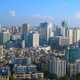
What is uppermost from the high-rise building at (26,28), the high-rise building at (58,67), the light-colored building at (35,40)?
the high-rise building at (26,28)

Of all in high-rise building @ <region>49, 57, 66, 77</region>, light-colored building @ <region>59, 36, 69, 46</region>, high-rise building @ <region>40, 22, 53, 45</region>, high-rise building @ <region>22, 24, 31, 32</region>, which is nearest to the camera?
high-rise building @ <region>49, 57, 66, 77</region>

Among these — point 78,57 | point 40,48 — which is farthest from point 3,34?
point 78,57

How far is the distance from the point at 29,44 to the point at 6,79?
574 cm

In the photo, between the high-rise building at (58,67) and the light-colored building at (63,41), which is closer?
the high-rise building at (58,67)

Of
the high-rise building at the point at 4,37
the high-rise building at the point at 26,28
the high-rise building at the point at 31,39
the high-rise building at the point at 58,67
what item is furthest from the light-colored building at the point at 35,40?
the high-rise building at the point at 58,67

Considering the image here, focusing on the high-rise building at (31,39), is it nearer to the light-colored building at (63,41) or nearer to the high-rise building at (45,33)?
the high-rise building at (45,33)

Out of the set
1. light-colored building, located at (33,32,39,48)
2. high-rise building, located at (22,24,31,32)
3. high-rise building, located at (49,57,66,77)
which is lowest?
high-rise building, located at (49,57,66,77)

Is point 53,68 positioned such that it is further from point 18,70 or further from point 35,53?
point 35,53

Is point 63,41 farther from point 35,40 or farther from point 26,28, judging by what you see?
point 26,28

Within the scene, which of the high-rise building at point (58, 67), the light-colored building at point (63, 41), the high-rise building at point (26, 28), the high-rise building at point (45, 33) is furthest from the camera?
the high-rise building at point (45, 33)

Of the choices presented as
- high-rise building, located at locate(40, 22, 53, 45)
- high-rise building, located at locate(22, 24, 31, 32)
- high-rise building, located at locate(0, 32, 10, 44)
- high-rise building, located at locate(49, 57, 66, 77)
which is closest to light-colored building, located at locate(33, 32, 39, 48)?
high-rise building, located at locate(40, 22, 53, 45)

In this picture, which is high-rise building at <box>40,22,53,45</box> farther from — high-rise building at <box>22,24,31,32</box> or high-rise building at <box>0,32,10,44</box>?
high-rise building at <box>0,32,10,44</box>

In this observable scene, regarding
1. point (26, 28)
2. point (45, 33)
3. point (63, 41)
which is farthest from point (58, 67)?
point (26, 28)

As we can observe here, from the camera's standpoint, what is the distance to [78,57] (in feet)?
22.1
